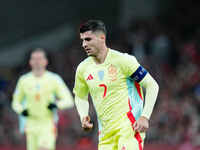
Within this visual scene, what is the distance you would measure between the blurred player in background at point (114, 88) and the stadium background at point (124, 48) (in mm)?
5173

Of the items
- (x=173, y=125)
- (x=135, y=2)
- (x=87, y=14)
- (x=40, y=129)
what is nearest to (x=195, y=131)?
(x=173, y=125)

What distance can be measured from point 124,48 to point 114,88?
11.2 meters

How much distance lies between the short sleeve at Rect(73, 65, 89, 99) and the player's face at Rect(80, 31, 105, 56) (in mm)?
358

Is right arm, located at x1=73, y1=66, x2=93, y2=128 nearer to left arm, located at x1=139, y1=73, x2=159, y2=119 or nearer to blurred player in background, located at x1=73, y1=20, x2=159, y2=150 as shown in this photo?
blurred player in background, located at x1=73, y1=20, x2=159, y2=150

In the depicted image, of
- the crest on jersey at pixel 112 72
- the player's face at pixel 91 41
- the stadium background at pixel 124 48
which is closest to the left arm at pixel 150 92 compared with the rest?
the crest on jersey at pixel 112 72

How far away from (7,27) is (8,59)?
3.77 ft

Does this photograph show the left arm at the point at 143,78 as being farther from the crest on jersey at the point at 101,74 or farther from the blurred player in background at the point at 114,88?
the crest on jersey at the point at 101,74

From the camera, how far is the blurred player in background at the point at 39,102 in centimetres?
1022

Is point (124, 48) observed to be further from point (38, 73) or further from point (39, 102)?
point (39, 102)

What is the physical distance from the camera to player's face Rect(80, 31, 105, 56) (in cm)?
665

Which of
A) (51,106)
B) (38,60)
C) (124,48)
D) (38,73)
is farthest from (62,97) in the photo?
(124,48)

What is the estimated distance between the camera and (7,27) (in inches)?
834

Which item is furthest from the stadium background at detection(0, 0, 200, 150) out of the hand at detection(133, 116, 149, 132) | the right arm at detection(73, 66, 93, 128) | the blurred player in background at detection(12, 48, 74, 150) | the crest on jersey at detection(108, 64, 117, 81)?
the hand at detection(133, 116, 149, 132)

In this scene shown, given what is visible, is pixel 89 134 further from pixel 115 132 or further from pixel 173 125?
pixel 115 132
